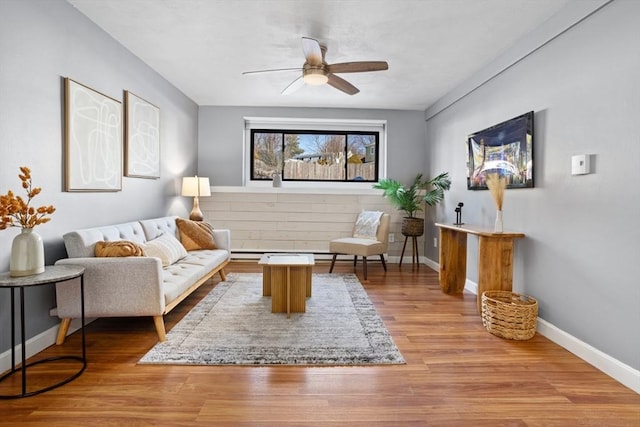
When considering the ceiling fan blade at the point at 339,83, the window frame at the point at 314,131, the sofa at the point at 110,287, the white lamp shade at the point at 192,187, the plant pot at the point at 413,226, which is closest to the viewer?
the sofa at the point at 110,287

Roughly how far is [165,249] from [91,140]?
3.64 ft

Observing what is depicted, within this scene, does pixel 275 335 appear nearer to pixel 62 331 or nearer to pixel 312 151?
pixel 62 331

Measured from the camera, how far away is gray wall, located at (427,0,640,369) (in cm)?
205

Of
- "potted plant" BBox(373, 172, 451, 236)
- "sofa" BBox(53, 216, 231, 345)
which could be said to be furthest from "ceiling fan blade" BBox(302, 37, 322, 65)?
"potted plant" BBox(373, 172, 451, 236)

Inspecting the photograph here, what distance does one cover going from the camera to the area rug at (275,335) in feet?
7.59

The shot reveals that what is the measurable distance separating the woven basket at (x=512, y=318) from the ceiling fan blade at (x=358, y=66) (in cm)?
213

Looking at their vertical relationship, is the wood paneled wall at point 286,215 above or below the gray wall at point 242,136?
below

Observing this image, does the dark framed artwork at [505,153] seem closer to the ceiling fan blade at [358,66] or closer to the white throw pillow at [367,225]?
the ceiling fan blade at [358,66]

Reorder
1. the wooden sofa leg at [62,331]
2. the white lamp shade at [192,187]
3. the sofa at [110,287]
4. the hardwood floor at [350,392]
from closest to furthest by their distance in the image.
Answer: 1. the hardwood floor at [350,392]
2. the sofa at [110,287]
3. the wooden sofa leg at [62,331]
4. the white lamp shade at [192,187]

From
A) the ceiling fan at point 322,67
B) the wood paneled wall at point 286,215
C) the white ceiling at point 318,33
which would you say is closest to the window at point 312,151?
the wood paneled wall at point 286,215

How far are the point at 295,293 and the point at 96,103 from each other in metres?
2.32

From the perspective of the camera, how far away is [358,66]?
10.2ft

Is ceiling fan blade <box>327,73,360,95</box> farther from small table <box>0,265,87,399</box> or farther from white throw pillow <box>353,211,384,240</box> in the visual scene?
small table <box>0,265,87,399</box>

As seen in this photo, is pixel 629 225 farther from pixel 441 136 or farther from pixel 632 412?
pixel 441 136
